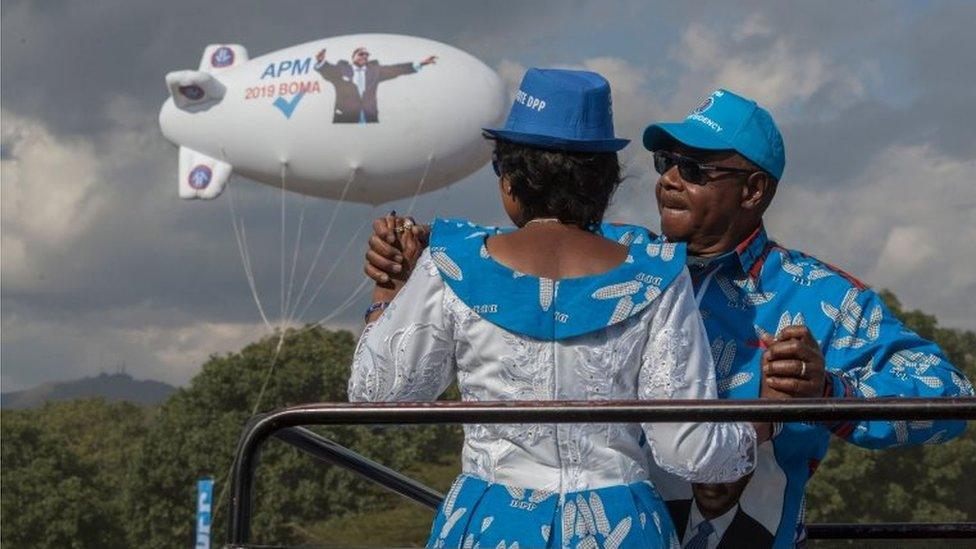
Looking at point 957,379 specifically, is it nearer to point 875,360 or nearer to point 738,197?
point 875,360

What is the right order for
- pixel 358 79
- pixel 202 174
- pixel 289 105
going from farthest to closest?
pixel 202 174
pixel 358 79
pixel 289 105

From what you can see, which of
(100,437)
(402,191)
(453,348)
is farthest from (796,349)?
(100,437)

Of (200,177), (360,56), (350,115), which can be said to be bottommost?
(200,177)

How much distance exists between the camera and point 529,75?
3564mm

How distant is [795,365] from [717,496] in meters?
0.48

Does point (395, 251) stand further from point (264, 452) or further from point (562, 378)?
point (264, 452)

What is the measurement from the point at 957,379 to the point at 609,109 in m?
1.03

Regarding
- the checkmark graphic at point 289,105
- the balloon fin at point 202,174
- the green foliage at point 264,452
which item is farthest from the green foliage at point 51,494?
the checkmark graphic at point 289,105

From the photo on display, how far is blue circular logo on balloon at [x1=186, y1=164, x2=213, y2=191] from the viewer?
37.0 meters

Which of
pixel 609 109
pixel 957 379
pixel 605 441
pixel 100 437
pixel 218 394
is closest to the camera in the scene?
pixel 605 441

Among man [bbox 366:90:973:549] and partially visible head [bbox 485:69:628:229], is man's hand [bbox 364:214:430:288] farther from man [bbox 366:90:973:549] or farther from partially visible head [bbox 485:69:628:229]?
partially visible head [bbox 485:69:628:229]

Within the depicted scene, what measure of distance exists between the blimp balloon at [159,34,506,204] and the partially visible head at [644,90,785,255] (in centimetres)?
2814

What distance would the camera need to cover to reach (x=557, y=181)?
11.3 feet

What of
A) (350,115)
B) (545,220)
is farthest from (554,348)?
(350,115)
